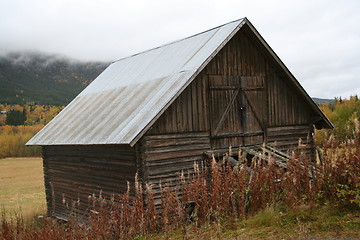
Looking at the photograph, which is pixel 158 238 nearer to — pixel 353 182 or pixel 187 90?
pixel 353 182

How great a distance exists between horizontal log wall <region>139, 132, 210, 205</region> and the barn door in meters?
0.72

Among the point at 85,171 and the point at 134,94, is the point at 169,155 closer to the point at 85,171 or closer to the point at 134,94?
the point at 134,94

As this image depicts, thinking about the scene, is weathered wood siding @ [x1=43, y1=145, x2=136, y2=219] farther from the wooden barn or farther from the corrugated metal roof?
the corrugated metal roof

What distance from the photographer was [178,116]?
13469 mm

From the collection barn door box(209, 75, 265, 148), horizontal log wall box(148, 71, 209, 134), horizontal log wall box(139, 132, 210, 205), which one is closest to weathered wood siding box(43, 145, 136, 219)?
horizontal log wall box(139, 132, 210, 205)

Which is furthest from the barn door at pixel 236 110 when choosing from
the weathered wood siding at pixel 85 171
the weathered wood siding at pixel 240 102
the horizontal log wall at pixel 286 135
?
the weathered wood siding at pixel 85 171

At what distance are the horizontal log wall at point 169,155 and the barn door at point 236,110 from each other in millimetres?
723

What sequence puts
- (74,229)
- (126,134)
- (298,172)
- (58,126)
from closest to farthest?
(74,229)
(298,172)
(126,134)
(58,126)

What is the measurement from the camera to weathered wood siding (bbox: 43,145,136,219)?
13645mm

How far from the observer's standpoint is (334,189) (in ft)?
30.2

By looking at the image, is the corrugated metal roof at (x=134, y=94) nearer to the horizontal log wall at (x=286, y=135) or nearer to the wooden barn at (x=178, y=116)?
the wooden barn at (x=178, y=116)

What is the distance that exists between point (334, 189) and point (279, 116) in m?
7.58

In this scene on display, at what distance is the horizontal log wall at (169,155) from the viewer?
42.2 ft

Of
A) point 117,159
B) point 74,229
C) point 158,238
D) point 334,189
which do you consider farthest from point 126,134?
point 334,189
